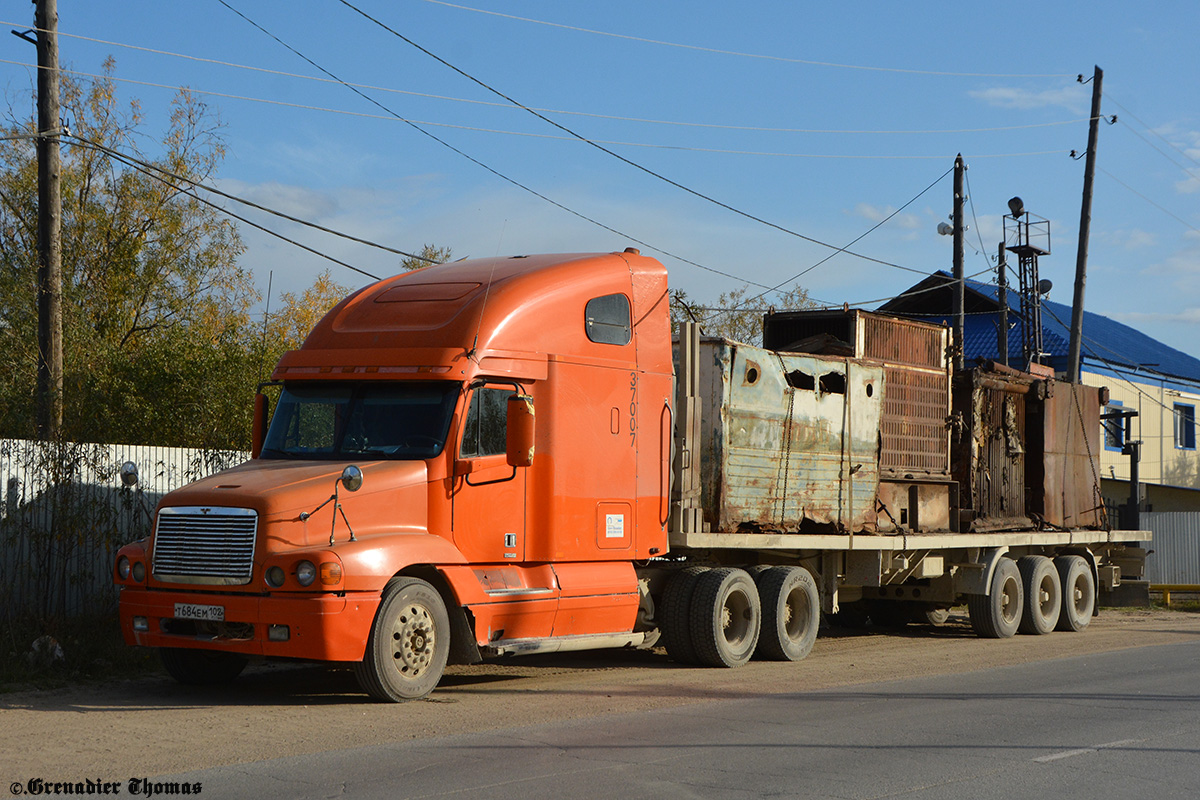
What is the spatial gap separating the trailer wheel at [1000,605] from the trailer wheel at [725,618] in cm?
539

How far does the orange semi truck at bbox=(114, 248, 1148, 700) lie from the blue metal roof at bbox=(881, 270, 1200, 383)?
2295 centimetres

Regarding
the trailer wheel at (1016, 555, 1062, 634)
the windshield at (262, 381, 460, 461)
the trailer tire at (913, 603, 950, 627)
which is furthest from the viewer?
the trailer tire at (913, 603, 950, 627)

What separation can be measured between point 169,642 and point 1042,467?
14069 mm

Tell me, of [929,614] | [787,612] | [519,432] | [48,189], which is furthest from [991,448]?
[48,189]

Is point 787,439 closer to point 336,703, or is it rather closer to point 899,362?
point 899,362

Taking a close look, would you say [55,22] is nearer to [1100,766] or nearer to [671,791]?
[671,791]

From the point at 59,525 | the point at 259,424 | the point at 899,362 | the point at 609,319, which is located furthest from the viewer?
the point at 899,362

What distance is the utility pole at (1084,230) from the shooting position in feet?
87.3

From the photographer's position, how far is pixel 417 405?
410 inches

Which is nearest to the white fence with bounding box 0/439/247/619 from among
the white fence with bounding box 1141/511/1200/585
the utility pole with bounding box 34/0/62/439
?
the utility pole with bounding box 34/0/62/439

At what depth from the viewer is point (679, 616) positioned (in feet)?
41.6

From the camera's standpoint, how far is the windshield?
33.8 feet

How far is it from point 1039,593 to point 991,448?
2.44m

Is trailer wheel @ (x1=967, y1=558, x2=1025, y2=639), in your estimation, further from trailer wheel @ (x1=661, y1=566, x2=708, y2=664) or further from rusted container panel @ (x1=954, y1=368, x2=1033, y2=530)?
trailer wheel @ (x1=661, y1=566, x2=708, y2=664)
